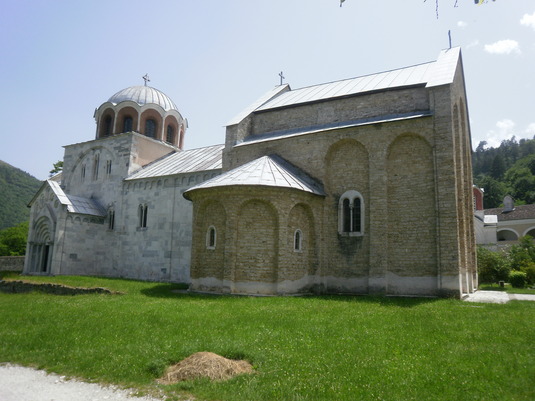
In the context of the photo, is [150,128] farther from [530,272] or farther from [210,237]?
[530,272]

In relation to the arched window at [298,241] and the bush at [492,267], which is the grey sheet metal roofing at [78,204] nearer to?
the arched window at [298,241]

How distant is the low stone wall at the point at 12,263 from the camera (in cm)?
3077

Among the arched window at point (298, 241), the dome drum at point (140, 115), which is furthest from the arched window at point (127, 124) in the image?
the arched window at point (298, 241)

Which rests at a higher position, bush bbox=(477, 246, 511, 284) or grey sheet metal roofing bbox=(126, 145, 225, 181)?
grey sheet metal roofing bbox=(126, 145, 225, 181)

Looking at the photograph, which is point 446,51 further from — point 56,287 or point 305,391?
point 56,287

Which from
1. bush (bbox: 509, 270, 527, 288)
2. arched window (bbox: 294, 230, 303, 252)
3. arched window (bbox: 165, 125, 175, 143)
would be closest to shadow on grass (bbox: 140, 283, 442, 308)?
arched window (bbox: 294, 230, 303, 252)

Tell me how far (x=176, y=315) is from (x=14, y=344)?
11.1 ft

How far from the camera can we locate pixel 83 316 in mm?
9914

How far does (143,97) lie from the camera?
2741 cm

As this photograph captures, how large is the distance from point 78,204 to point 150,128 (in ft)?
23.2

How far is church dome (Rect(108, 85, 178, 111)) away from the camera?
89.4ft

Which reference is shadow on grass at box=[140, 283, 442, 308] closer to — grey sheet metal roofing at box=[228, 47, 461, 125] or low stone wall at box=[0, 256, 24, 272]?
grey sheet metal roofing at box=[228, 47, 461, 125]

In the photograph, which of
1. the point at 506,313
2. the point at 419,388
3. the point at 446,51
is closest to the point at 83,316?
the point at 419,388

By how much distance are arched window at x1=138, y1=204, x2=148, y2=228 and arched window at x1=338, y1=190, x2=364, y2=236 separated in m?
12.6
